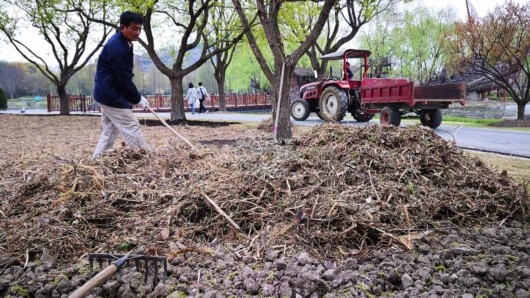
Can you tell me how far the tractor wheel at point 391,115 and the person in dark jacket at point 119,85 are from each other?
25.0 feet

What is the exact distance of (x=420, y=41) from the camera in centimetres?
3303

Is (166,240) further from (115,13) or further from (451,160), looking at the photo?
(115,13)

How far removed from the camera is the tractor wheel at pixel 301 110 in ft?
45.2

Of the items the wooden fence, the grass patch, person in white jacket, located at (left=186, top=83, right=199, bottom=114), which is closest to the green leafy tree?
the wooden fence

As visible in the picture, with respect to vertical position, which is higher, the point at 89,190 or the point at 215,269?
the point at 89,190

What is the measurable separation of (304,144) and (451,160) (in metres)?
1.72

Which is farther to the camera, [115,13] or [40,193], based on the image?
[115,13]

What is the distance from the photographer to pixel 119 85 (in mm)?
4668

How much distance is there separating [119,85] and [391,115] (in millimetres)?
8035

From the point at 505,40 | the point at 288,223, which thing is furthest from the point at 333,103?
the point at 288,223

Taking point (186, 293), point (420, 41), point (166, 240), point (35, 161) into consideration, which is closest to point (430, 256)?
point (186, 293)

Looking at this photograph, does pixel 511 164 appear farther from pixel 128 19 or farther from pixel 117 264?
pixel 117 264

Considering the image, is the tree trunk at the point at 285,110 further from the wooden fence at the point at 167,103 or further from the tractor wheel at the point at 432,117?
the wooden fence at the point at 167,103

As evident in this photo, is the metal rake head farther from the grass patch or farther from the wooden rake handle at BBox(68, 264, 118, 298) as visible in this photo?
the grass patch
